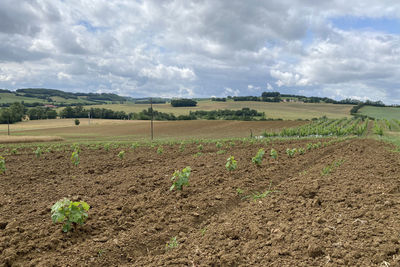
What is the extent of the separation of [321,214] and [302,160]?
33.3 feet

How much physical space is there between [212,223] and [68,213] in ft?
10.8

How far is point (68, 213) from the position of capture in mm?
6359

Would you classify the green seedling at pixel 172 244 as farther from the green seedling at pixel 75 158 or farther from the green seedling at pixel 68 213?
the green seedling at pixel 75 158

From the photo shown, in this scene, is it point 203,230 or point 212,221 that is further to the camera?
point 212,221

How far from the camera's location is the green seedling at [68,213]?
246 inches

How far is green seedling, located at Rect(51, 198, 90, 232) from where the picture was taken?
6.24m

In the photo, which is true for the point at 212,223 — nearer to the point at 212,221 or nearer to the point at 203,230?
the point at 212,221

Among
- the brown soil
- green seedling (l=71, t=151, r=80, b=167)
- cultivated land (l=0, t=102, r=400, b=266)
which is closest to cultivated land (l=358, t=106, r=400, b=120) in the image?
cultivated land (l=0, t=102, r=400, b=266)

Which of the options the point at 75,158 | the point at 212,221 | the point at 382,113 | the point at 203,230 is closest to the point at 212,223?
the point at 212,221

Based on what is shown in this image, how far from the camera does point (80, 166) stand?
15703mm

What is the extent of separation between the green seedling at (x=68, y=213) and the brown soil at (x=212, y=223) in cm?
27

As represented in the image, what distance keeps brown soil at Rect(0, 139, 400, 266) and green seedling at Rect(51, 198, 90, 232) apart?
268 millimetres

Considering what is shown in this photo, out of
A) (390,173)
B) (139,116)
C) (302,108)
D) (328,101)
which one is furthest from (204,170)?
(328,101)

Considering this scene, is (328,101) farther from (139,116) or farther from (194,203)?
(194,203)
